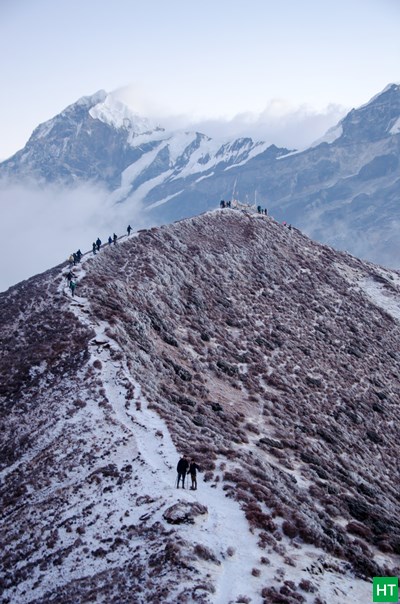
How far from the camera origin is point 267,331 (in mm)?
60250

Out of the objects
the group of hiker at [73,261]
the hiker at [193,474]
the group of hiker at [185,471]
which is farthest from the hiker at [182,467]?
the group of hiker at [73,261]

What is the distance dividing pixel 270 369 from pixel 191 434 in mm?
21251

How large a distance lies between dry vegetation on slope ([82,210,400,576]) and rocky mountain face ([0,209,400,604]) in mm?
188

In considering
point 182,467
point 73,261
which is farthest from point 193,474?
point 73,261

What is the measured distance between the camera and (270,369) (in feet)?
173

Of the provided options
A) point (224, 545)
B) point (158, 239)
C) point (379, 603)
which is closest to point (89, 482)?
point (224, 545)

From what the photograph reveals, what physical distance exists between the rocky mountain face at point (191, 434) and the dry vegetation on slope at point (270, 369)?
0.19m

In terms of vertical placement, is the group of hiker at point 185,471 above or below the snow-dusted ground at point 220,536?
above

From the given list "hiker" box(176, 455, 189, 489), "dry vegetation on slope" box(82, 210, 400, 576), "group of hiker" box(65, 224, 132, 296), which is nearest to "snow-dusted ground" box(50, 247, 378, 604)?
"hiker" box(176, 455, 189, 489)

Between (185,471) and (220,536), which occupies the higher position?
(185,471)

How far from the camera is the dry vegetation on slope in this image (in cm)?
3038

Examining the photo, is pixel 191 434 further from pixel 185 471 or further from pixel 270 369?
pixel 270 369

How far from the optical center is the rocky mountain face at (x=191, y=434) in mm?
22031

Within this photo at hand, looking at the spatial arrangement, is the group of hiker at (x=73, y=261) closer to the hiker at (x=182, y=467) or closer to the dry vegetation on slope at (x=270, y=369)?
the dry vegetation on slope at (x=270, y=369)
